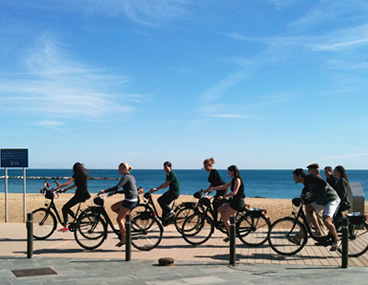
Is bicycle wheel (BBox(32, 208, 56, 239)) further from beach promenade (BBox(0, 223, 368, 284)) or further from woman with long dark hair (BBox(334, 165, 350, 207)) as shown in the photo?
woman with long dark hair (BBox(334, 165, 350, 207))

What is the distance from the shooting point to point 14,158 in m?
16.2

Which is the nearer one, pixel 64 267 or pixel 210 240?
pixel 64 267

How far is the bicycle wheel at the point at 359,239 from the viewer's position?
28.6ft

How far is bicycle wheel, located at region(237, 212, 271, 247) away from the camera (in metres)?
9.72

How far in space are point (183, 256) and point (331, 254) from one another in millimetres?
2782

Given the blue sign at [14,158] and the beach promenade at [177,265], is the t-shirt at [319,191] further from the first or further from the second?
the blue sign at [14,158]

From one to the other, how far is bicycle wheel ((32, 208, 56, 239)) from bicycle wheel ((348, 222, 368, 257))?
20.5 feet

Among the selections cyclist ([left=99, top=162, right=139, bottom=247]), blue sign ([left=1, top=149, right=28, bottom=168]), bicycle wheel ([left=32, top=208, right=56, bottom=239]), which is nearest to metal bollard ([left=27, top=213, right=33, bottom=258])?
cyclist ([left=99, top=162, right=139, bottom=247])

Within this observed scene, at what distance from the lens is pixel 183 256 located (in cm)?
902

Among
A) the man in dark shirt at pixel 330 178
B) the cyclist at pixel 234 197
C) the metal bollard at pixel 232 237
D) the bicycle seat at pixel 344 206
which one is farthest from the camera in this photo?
the man in dark shirt at pixel 330 178

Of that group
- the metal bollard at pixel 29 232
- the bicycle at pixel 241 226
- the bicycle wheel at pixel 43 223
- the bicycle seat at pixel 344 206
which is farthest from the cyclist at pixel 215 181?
the metal bollard at pixel 29 232

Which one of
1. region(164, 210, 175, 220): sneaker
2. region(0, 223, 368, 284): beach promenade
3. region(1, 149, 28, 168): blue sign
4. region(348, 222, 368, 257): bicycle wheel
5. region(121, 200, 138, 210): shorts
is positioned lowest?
region(0, 223, 368, 284): beach promenade

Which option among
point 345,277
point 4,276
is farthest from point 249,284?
point 4,276

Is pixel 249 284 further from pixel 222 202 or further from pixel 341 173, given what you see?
pixel 341 173
